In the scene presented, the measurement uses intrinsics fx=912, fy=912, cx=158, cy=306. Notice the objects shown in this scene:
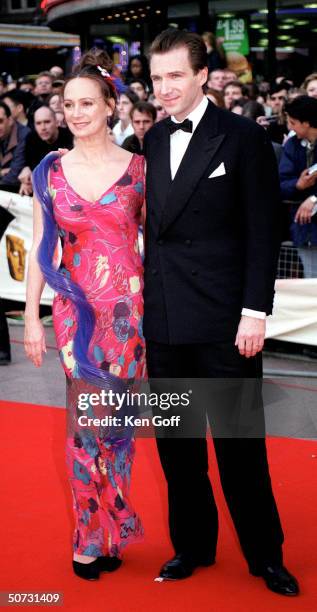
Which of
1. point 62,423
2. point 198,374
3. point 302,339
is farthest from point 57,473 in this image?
point 302,339

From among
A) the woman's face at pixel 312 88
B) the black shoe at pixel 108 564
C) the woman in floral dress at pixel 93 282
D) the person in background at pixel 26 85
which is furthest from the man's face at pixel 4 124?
the person in background at pixel 26 85

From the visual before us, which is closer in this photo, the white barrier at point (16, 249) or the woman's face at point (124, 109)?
the white barrier at point (16, 249)

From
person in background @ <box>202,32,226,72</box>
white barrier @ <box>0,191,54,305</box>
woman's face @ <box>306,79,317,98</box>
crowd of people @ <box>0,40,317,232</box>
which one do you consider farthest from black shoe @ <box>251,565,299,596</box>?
person in background @ <box>202,32,226,72</box>

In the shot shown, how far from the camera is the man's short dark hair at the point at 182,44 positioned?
3.18m

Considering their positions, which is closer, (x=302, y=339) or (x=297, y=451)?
(x=297, y=451)

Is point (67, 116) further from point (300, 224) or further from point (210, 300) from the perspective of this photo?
point (300, 224)

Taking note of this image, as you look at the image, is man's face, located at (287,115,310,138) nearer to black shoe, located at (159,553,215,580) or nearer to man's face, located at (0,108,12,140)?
man's face, located at (0,108,12,140)

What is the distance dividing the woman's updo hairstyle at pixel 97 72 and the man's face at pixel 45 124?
496cm

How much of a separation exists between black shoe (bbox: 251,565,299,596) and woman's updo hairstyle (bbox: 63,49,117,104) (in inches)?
73.8

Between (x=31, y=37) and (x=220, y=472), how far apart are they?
1156 inches

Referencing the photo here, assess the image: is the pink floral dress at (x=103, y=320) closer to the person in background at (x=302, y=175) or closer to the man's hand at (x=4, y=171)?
the person in background at (x=302, y=175)

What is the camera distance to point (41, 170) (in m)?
3.47

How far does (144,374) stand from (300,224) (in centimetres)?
345

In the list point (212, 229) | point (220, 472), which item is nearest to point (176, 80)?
point (212, 229)
